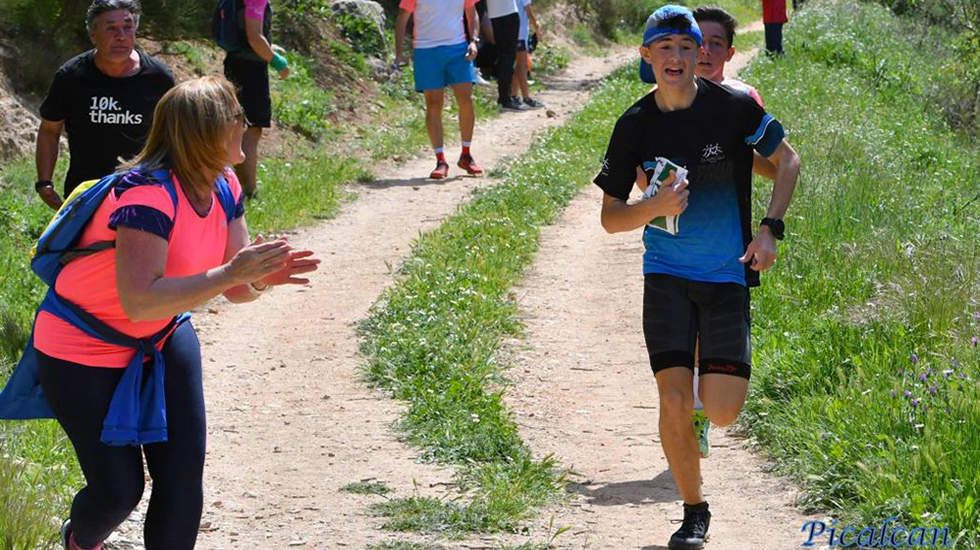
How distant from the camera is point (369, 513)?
543 cm

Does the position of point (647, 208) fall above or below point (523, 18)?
above

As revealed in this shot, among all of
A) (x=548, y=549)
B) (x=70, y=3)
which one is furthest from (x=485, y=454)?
(x=70, y=3)

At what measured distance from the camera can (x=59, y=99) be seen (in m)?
6.80

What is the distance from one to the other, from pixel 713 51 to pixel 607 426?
1.87m

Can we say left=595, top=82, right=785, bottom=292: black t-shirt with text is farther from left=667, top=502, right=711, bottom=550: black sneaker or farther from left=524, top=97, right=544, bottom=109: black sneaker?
left=524, top=97, right=544, bottom=109: black sneaker

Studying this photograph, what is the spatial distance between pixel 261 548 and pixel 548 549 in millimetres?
1036

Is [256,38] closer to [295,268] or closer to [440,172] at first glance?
[440,172]

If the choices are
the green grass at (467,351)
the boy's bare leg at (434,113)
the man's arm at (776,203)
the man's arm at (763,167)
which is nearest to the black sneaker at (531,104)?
the boy's bare leg at (434,113)

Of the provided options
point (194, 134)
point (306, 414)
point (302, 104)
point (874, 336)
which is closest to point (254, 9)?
point (302, 104)

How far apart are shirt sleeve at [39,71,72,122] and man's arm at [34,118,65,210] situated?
0.29 feet

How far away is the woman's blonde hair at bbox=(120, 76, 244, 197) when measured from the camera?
12.8 ft

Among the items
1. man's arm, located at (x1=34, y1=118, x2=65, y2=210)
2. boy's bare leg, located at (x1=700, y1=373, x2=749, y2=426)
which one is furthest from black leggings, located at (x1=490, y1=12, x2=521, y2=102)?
boy's bare leg, located at (x1=700, y1=373, x2=749, y2=426)

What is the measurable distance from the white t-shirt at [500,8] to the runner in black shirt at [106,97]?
36.0 feet

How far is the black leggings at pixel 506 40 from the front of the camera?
17344mm
